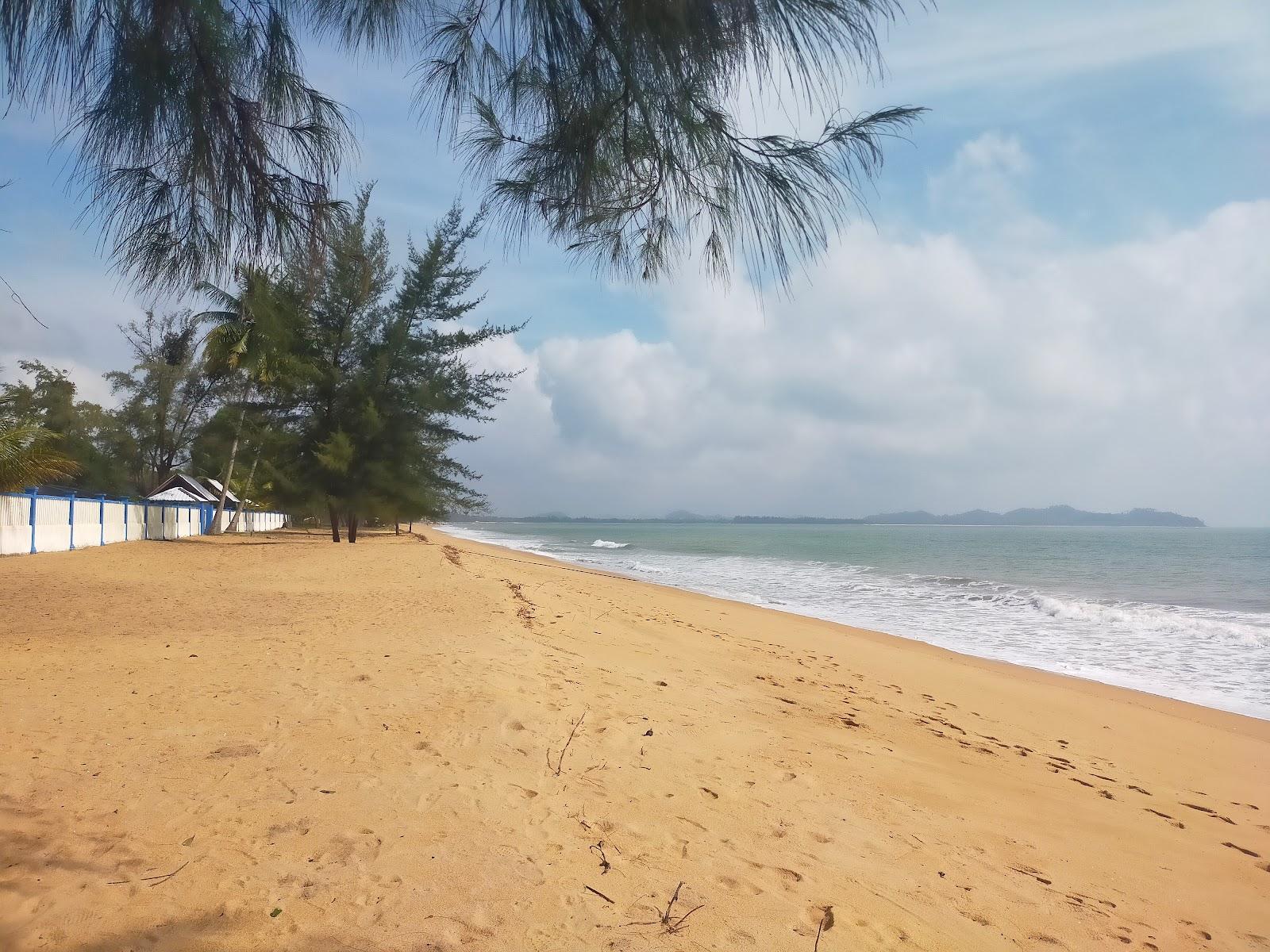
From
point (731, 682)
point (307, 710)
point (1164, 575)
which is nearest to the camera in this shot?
point (307, 710)

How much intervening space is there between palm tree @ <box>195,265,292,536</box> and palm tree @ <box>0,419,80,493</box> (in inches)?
164

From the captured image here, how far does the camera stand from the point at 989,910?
2.87m

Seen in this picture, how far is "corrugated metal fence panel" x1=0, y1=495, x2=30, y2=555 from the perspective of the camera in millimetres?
14359

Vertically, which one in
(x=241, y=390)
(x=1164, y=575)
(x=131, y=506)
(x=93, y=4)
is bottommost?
(x=1164, y=575)

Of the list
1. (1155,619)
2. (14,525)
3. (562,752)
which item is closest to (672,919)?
(562,752)

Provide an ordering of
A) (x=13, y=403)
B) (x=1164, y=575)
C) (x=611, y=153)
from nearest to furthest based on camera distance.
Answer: (x=611, y=153) < (x=1164, y=575) < (x=13, y=403)

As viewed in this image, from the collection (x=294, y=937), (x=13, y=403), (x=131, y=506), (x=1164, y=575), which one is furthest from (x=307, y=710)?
(x=13, y=403)

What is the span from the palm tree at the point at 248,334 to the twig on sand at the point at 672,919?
8.56 ft

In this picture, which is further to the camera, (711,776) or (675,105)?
(711,776)

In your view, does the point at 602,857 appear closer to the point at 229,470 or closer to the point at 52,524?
the point at 52,524

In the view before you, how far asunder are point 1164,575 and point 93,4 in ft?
118

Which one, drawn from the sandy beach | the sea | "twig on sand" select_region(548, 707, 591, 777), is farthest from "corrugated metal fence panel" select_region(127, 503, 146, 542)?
"twig on sand" select_region(548, 707, 591, 777)

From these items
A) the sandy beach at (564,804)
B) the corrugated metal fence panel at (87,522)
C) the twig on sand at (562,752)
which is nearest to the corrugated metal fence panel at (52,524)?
the corrugated metal fence panel at (87,522)

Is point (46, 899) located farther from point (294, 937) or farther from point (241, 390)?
point (241, 390)
